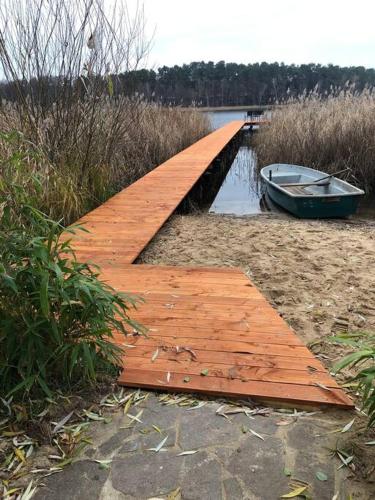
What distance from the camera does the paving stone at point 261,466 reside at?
1403mm

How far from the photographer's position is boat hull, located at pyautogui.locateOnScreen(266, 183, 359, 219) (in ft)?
20.8

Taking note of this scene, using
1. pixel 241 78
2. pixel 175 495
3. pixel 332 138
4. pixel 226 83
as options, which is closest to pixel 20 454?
pixel 175 495

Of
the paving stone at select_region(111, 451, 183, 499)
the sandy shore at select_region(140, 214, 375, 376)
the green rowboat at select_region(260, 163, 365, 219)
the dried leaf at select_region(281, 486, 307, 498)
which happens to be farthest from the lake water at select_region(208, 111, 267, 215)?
the dried leaf at select_region(281, 486, 307, 498)

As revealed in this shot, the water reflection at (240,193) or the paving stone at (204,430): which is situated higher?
the paving stone at (204,430)

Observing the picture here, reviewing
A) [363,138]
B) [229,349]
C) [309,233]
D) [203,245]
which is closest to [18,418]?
[229,349]

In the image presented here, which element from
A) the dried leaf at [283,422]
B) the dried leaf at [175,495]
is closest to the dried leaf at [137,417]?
the dried leaf at [175,495]

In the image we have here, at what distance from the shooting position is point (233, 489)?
141 cm

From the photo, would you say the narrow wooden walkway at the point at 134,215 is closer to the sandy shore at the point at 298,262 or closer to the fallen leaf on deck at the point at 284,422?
the sandy shore at the point at 298,262

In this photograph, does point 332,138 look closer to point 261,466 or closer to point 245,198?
point 245,198

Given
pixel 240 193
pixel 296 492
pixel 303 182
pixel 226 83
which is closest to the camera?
pixel 296 492

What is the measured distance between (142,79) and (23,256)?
22.1 feet

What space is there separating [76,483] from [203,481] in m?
0.43

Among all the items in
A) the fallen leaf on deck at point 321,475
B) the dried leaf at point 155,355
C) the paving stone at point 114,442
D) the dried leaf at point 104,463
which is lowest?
the paving stone at point 114,442

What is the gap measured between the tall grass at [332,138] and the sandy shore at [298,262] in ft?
11.7
